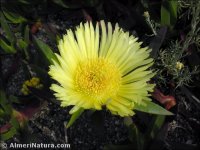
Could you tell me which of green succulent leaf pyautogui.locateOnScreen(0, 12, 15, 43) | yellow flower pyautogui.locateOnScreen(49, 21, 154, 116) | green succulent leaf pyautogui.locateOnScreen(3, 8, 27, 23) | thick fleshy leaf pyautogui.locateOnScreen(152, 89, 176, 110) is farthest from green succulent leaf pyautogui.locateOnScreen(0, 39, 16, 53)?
thick fleshy leaf pyautogui.locateOnScreen(152, 89, 176, 110)

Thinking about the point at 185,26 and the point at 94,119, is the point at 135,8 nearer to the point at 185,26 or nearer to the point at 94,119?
the point at 185,26

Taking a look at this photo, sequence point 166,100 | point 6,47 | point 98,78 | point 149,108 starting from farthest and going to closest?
point 6,47
point 166,100
point 98,78
point 149,108

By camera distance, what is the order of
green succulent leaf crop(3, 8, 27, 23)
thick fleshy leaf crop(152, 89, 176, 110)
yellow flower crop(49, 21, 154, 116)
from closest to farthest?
yellow flower crop(49, 21, 154, 116), thick fleshy leaf crop(152, 89, 176, 110), green succulent leaf crop(3, 8, 27, 23)

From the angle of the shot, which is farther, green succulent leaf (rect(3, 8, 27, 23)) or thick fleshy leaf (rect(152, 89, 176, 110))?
green succulent leaf (rect(3, 8, 27, 23))

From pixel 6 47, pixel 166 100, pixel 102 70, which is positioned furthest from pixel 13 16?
pixel 166 100

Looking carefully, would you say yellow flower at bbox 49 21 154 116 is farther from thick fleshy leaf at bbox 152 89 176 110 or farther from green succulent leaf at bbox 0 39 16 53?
green succulent leaf at bbox 0 39 16 53

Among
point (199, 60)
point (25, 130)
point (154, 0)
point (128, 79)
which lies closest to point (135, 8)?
point (154, 0)

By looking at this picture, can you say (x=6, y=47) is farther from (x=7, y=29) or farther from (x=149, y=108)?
(x=149, y=108)

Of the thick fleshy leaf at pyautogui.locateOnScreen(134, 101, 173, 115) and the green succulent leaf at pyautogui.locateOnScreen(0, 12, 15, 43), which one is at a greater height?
the green succulent leaf at pyautogui.locateOnScreen(0, 12, 15, 43)

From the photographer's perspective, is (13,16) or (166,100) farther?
(13,16)
